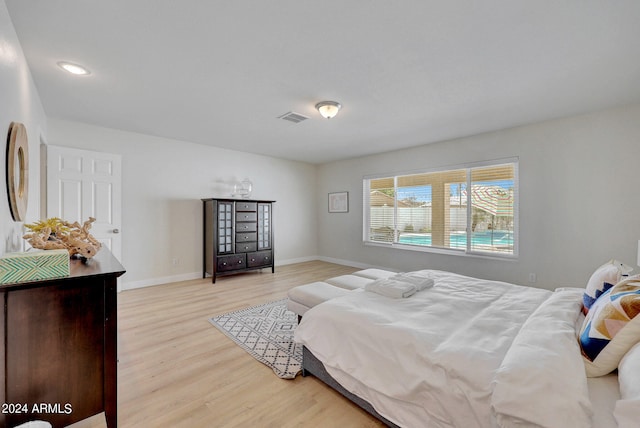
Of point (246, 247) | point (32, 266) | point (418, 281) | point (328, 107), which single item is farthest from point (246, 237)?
point (32, 266)

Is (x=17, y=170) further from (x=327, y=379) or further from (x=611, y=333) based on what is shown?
(x=611, y=333)

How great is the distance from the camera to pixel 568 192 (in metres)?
3.56

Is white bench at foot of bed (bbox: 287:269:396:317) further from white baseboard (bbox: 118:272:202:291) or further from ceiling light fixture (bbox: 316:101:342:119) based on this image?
white baseboard (bbox: 118:272:202:291)

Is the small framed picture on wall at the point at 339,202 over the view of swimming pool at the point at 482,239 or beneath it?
over

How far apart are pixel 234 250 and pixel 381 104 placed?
3476mm

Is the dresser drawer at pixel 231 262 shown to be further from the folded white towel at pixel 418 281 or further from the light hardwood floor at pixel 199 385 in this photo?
the folded white towel at pixel 418 281

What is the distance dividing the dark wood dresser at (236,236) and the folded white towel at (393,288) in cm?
329

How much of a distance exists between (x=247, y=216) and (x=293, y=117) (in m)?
2.30

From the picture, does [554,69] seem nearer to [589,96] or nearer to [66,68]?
[589,96]

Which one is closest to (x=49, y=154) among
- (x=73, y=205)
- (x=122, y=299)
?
(x=73, y=205)

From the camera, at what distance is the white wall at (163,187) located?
418 centimetres

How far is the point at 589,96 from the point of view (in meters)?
2.93

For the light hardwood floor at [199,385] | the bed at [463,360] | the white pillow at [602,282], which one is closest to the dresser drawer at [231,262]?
the light hardwood floor at [199,385]

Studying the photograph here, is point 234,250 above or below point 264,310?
above
